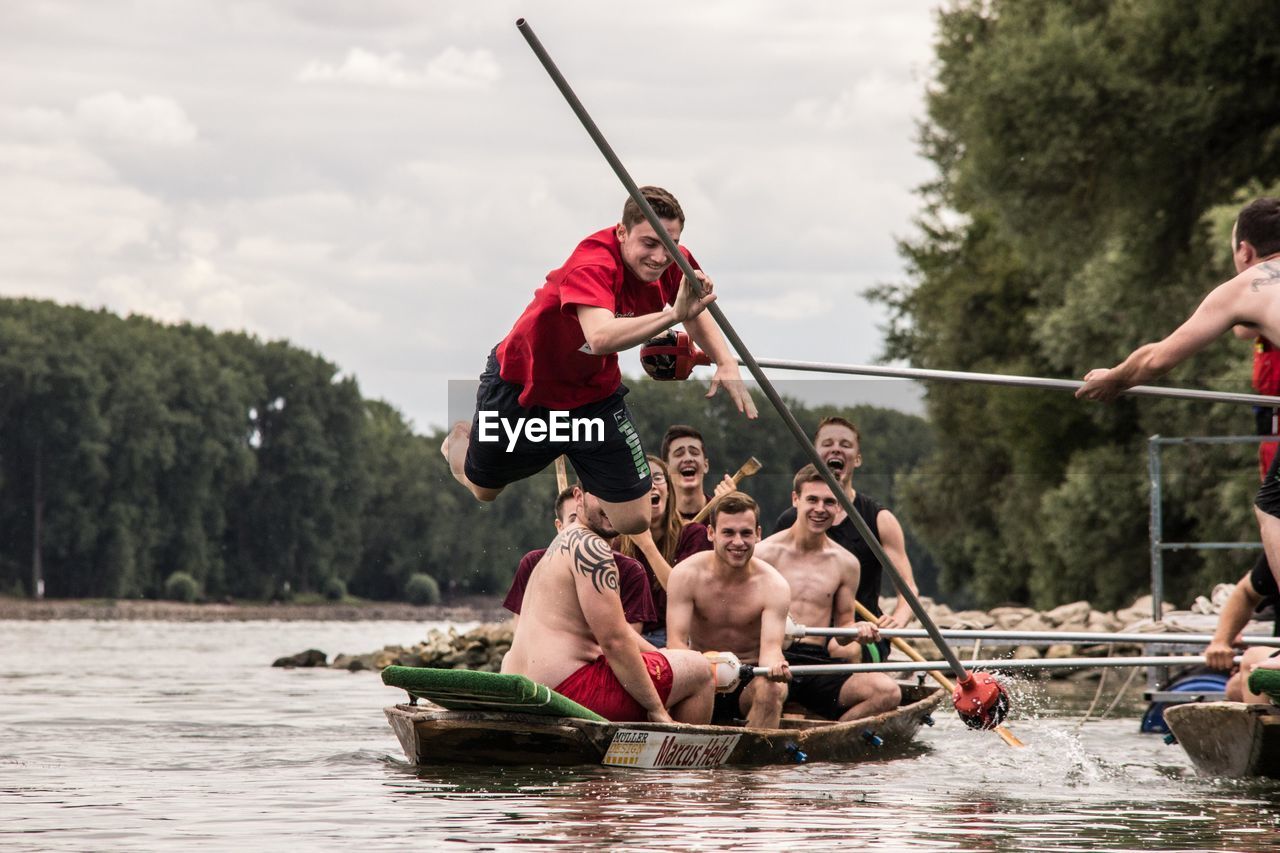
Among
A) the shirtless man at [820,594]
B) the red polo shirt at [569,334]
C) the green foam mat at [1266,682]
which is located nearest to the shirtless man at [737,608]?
the shirtless man at [820,594]

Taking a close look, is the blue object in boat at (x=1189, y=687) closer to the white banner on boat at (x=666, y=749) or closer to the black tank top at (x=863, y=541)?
the black tank top at (x=863, y=541)

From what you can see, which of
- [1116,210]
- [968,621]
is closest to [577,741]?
[1116,210]

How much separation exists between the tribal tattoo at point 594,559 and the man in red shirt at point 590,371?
12cm

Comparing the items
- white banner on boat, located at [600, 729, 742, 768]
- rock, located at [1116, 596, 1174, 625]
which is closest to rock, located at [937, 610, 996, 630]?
rock, located at [1116, 596, 1174, 625]

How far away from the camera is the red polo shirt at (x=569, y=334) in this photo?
6.96m

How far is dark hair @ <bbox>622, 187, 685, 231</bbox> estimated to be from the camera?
6883 millimetres

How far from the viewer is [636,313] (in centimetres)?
710

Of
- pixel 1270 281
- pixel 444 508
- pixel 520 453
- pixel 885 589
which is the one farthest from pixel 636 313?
pixel 444 508

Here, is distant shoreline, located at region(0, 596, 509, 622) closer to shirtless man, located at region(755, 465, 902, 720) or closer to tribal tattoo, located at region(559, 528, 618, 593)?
shirtless man, located at region(755, 465, 902, 720)

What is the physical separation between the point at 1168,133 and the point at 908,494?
11.3 meters

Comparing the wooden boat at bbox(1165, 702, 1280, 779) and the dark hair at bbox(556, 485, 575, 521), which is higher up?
the dark hair at bbox(556, 485, 575, 521)

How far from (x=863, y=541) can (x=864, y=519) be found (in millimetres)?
591

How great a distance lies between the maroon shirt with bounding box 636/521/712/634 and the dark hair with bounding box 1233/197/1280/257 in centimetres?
328

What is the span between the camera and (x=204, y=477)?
6231 cm
